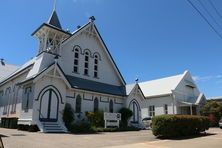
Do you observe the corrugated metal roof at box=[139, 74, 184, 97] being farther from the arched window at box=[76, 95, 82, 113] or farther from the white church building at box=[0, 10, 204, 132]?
the arched window at box=[76, 95, 82, 113]

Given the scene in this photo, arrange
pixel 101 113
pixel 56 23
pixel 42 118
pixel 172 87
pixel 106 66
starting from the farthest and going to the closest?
pixel 172 87 → pixel 106 66 → pixel 56 23 → pixel 101 113 → pixel 42 118

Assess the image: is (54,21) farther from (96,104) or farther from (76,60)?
(96,104)

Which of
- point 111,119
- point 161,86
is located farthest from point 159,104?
point 111,119

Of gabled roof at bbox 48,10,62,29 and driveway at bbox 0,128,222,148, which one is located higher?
gabled roof at bbox 48,10,62,29

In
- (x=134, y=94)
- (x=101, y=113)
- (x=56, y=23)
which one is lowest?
(x=101, y=113)

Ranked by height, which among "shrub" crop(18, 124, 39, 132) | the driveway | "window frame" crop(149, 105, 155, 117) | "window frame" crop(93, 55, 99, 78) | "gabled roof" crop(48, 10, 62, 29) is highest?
"gabled roof" crop(48, 10, 62, 29)

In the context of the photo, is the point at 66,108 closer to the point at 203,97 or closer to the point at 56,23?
the point at 56,23

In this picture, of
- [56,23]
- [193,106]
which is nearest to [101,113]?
[56,23]

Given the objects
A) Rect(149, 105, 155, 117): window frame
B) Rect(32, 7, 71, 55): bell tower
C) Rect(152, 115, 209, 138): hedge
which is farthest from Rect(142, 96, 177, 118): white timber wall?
Rect(32, 7, 71, 55): bell tower

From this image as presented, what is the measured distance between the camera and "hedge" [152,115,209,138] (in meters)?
15.9

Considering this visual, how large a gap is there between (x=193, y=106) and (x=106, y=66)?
63.7 ft

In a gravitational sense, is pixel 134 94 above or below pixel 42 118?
above

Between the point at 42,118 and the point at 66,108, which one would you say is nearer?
the point at 42,118

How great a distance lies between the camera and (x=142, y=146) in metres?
11.8
